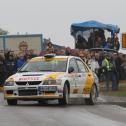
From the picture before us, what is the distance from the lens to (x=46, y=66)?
2292 cm

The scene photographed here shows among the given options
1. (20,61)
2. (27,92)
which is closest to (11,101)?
(27,92)

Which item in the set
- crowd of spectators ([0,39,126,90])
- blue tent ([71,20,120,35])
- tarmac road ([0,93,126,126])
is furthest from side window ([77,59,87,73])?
blue tent ([71,20,120,35])

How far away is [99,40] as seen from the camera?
36906 millimetres

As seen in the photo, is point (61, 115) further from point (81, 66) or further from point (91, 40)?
point (91, 40)

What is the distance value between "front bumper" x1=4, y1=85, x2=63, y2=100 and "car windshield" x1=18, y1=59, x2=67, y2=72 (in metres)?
1.11

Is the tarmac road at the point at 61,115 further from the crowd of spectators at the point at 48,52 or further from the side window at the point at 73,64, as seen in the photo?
the crowd of spectators at the point at 48,52

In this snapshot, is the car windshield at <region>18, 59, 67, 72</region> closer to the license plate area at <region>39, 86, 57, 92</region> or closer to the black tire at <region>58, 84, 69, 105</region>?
the black tire at <region>58, 84, 69, 105</region>

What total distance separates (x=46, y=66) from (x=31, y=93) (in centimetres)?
145

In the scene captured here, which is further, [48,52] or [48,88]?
[48,52]

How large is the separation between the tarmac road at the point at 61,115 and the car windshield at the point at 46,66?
3.51 ft

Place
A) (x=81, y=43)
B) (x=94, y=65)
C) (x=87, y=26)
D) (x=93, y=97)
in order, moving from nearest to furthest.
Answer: (x=93, y=97) < (x=94, y=65) < (x=87, y=26) < (x=81, y=43)

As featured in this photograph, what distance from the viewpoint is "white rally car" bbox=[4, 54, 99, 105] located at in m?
21.7

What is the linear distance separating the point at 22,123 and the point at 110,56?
52.5ft

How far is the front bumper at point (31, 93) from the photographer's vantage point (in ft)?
71.1
